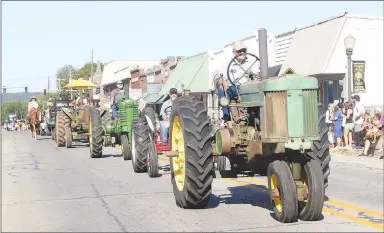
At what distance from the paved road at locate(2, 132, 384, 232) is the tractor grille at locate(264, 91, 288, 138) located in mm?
1031

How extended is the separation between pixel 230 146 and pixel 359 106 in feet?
36.3

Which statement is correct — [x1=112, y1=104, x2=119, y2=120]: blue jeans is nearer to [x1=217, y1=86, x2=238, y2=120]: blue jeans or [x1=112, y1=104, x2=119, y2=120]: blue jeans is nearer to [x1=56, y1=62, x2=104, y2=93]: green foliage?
[x1=217, y1=86, x2=238, y2=120]: blue jeans

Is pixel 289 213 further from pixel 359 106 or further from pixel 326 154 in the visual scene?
pixel 359 106

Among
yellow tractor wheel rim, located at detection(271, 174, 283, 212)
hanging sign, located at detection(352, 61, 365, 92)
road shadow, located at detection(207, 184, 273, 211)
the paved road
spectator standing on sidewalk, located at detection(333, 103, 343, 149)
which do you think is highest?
hanging sign, located at detection(352, 61, 365, 92)

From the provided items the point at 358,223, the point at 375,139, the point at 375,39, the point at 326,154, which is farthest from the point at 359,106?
the point at 358,223

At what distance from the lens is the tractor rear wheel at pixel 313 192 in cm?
667

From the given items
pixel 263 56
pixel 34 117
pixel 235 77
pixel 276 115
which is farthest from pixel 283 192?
pixel 34 117

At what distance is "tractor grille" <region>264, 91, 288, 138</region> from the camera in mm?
6984

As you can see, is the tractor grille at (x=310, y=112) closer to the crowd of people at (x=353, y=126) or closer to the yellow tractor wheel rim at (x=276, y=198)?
the yellow tractor wheel rim at (x=276, y=198)

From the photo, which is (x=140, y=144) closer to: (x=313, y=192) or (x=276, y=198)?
(x=276, y=198)

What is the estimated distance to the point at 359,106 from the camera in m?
18.1

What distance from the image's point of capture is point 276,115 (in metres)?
7.03

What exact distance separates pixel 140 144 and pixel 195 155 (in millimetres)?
5513

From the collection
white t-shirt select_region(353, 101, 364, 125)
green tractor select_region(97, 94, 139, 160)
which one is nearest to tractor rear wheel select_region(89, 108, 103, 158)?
green tractor select_region(97, 94, 139, 160)
